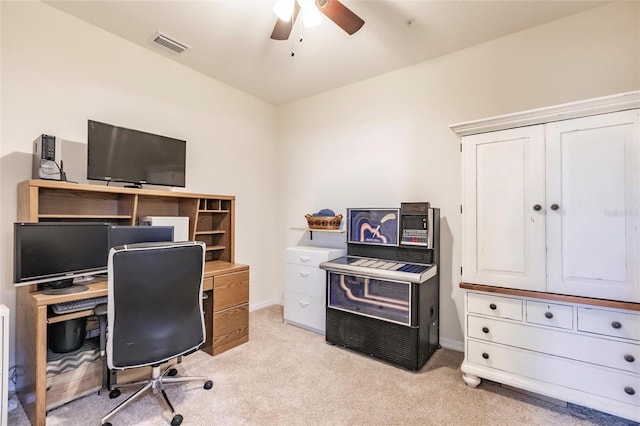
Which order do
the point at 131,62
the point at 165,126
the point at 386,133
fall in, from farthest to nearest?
the point at 386,133, the point at 165,126, the point at 131,62

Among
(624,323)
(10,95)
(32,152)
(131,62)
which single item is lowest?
(624,323)

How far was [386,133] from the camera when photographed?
128 inches

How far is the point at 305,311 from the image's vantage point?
10.6 feet

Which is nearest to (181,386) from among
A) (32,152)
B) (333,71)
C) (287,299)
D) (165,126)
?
(287,299)

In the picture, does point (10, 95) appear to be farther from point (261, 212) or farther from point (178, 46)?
point (261, 212)

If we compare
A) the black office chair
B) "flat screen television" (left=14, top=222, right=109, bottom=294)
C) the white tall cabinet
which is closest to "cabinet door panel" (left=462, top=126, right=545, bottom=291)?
the white tall cabinet

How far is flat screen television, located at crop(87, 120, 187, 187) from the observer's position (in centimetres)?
234

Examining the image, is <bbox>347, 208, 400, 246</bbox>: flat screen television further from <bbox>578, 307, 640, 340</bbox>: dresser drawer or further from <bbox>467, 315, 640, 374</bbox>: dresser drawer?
<bbox>578, 307, 640, 340</bbox>: dresser drawer

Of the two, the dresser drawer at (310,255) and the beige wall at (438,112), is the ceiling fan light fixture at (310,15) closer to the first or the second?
the beige wall at (438,112)

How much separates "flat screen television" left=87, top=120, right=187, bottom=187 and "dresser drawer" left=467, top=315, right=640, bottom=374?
2.95m

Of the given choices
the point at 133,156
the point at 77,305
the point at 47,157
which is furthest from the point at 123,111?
the point at 77,305

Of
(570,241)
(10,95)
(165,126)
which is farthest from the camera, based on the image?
(165,126)

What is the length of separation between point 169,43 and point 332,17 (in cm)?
176

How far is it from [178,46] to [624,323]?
4.02 meters
